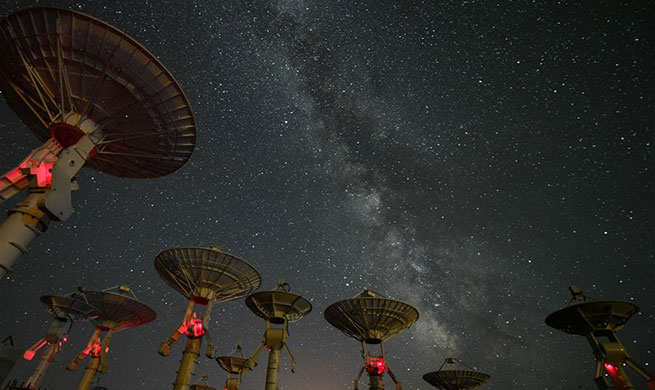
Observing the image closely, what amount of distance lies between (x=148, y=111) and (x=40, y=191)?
5120mm

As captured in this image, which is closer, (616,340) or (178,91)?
(178,91)

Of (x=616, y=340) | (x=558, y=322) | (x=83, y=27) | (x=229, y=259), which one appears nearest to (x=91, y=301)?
(x=229, y=259)

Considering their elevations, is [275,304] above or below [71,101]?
below

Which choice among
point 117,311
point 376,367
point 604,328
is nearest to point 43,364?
point 117,311

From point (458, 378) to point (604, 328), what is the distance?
53.5ft

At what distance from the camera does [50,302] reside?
2611 centimetres

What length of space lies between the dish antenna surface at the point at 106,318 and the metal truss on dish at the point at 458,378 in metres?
27.2

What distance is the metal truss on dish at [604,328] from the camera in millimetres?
17531

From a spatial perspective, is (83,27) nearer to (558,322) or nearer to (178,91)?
(178,91)

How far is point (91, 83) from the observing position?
499 inches

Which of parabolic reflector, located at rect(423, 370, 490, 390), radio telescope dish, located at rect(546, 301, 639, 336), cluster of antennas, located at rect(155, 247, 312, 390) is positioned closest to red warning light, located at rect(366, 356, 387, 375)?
cluster of antennas, located at rect(155, 247, 312, 390)

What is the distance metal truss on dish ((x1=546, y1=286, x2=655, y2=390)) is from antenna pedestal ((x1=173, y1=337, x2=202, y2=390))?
21333mm

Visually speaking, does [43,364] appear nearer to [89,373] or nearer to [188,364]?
[89,373]

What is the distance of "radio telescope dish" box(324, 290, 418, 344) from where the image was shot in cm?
2509
